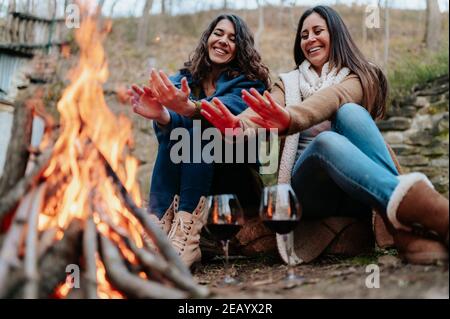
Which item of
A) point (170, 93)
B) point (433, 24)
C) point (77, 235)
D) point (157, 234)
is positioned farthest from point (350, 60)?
point (433, 24)

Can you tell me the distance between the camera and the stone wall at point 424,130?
6137 mm

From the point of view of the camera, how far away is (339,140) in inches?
81.5

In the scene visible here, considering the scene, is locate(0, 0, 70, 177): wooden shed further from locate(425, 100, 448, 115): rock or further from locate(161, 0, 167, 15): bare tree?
locate(161, 0, 167, 15): bare tree

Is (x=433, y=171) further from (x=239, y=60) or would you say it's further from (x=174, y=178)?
(x=174, y=178)

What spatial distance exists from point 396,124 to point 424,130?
1.28ft

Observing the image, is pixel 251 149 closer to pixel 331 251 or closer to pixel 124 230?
pixel 331 251

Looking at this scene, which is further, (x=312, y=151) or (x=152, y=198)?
(x=152, y=198)

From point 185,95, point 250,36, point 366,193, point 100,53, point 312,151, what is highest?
point 250,36

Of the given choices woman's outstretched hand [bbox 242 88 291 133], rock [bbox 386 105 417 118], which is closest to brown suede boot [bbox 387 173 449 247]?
woman's outstretched hand [bbox 242 88 291 133]

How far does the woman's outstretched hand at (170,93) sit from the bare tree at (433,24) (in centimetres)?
1199

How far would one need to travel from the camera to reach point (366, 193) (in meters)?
1.90

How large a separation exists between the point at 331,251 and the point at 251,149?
0.74 meters

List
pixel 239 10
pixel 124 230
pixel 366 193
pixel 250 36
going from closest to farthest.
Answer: pixel 124 230
pixel 366 193
pixel 250 36
pixel 239 10
